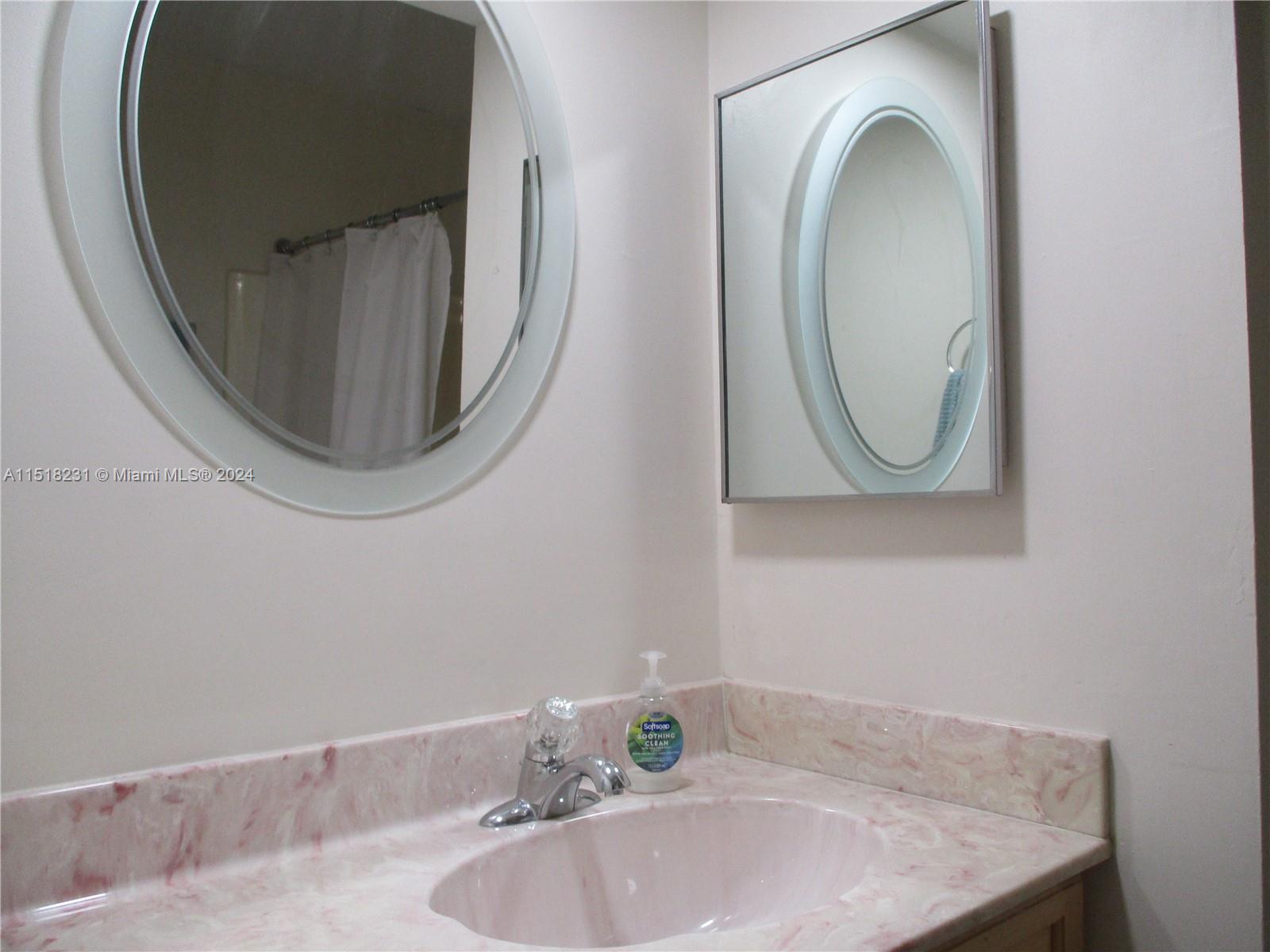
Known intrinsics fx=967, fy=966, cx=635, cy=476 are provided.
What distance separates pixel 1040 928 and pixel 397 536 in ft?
2.52

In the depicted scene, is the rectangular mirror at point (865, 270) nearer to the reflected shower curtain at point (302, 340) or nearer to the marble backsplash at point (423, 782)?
the marble backsplash at point (423, 782)

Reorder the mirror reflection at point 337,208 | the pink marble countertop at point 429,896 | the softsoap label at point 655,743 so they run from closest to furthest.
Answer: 1. the pink marble countertop at point 429,896
2. the mirror reflection at point 337,208
3. the softsoap label at point 655,743

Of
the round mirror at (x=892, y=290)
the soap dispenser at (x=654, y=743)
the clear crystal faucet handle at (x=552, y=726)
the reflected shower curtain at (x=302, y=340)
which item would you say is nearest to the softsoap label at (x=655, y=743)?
the soap dispenser at (x=654, y=743)

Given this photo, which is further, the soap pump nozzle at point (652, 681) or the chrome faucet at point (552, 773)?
the soap pump nozzle at point (652, 681)

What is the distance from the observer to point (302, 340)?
3.30 feet

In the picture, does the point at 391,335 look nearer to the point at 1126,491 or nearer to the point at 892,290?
the point at 892,290

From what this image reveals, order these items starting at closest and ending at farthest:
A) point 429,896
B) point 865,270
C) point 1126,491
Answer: point 429,896 < point 1126,491 < point 865,270

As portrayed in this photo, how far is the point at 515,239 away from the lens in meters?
1.21

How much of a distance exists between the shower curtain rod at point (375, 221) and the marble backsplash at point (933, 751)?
30.1 inches

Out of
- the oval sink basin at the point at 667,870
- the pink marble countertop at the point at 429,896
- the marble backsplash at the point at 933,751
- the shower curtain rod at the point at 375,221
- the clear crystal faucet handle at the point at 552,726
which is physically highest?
the shower curtain rod at the point at 375,221

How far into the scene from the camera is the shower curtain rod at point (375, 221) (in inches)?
39.2

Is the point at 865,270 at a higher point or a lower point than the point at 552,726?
higher

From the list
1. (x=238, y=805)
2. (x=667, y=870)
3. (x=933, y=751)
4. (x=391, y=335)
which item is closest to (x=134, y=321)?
(x=391, y=335)

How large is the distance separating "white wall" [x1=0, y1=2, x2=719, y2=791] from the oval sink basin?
0.19 metres
